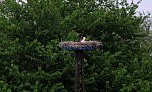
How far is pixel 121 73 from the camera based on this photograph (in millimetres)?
10680

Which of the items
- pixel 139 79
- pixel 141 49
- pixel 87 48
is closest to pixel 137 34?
pixel 141 49

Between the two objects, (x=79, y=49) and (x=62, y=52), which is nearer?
(x=79, y=49)

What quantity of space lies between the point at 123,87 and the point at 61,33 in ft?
8.02

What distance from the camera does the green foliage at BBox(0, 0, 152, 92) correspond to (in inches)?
416

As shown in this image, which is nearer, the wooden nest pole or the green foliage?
the wooden nest pole

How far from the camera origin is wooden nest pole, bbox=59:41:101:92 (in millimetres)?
8227

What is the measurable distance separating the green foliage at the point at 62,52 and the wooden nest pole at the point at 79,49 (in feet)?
4.79

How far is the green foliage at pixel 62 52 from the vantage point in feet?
34.7

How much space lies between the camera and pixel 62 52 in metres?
10.7

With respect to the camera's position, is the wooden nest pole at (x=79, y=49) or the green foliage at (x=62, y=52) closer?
the wooden nest pole at (x=79, y=49)

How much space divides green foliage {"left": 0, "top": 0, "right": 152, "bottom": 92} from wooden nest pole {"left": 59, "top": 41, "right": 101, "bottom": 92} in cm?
146

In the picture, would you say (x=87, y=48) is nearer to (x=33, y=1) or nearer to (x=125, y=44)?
(x=33, y=1)

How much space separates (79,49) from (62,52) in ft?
8.06

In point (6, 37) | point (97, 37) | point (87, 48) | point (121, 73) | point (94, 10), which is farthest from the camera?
point (94, 10)
